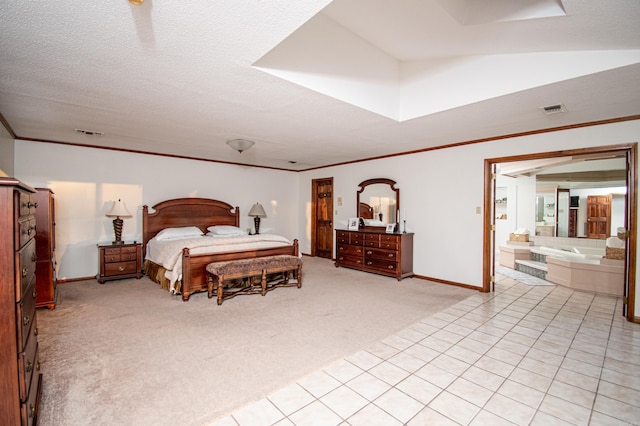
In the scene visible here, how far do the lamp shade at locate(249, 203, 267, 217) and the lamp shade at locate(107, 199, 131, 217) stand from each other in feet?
7.87

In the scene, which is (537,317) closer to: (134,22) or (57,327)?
(134,22)

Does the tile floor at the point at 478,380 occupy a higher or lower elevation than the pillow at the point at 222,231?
lower

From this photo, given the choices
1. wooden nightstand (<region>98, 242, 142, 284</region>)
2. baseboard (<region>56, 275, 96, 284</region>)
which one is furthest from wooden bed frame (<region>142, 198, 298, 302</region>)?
baseboard (<region>56, 275, 96, 284</region>)

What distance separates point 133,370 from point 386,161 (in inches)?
202

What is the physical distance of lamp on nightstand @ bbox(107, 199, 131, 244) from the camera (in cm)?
482

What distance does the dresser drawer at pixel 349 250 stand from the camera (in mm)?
5740

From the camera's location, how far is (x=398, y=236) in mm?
5074

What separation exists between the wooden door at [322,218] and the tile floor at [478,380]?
13.6 feet

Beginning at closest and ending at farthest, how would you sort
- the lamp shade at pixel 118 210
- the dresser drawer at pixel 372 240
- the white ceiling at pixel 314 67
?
the white ceiling at pixel 314 67
the lamp shade at pixel 118 210
the dresser drawer at pixel 372 240

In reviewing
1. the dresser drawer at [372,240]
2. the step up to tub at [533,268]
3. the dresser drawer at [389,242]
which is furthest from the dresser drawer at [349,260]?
the step up to tub at [533,268]

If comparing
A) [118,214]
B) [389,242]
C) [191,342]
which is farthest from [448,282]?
[118,214]

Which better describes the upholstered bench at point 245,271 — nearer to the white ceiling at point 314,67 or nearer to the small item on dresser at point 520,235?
the white ceiling at point 314,67

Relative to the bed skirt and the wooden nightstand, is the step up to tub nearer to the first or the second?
the bed skirt

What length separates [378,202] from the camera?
5.96 metres
